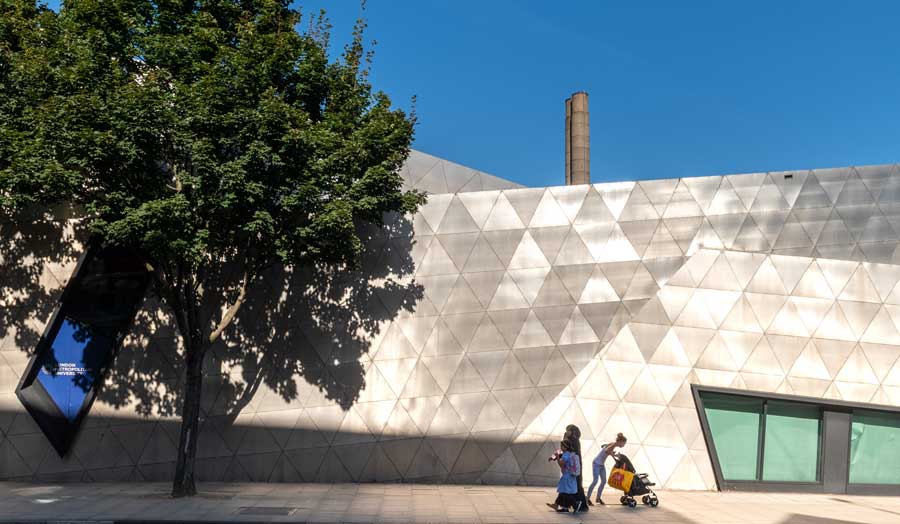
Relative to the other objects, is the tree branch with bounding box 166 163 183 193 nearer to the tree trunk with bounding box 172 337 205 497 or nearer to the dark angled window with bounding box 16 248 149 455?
the tree trunk with bounding box 172 337 205 497

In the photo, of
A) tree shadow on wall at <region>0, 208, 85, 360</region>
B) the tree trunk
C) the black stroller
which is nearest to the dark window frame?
the black stroller

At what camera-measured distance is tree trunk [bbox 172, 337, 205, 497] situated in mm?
18719

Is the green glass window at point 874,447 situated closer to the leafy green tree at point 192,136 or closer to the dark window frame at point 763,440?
the dark window frame at point 763,440

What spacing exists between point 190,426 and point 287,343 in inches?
201

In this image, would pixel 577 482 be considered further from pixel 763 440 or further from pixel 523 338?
pixel 763 440

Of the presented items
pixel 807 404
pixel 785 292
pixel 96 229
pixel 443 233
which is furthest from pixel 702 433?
pixel 96 229

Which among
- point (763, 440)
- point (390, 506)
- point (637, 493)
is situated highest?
point (763, 440)

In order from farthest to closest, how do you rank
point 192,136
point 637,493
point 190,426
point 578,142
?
point 578,142, point 190,426, point 637,493, point 192,136

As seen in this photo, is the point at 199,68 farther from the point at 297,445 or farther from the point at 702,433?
the point at 702,433

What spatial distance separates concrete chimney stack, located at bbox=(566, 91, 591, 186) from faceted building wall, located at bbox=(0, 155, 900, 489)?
12035 millimetres

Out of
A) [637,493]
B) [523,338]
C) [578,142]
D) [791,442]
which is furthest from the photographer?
[578,142]

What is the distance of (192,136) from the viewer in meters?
17.5

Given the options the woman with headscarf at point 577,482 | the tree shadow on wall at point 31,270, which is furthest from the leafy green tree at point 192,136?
the woman with headscarf at point 577,482

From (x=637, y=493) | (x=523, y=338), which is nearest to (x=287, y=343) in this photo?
(x=523, y=338)
